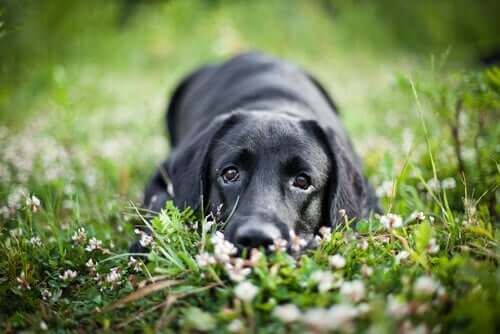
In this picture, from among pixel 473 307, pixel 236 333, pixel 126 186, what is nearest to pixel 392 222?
A: pixel 473 307

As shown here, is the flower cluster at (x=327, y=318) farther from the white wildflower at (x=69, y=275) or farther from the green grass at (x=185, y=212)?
the white wildflower at (x=69, y=275)

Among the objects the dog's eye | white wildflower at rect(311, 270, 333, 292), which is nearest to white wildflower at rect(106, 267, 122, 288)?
white wildflower at rect(311, 270, 333, 292)

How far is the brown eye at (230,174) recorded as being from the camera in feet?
8.65

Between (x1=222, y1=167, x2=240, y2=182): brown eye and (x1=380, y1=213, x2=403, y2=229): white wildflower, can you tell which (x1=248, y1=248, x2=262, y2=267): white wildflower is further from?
(x1=222, y1=167, x2=240, y2=182): brown eye

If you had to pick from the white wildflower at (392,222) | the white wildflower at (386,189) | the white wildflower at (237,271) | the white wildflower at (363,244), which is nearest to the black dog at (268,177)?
the white wildflower at (386,189)

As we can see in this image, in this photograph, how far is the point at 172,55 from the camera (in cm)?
917

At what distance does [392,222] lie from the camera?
6.25 feet

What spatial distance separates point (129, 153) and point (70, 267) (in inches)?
105

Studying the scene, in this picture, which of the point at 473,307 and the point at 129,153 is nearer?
the point at 473,307

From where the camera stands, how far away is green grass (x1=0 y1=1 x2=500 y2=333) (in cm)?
165

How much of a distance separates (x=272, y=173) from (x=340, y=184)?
47 cm

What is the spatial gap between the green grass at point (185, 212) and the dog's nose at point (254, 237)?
0.45 ft

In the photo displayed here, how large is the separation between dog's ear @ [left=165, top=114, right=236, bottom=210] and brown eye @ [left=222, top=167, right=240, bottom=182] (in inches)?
6.5

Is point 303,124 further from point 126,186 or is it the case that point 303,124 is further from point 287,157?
point 126,186
